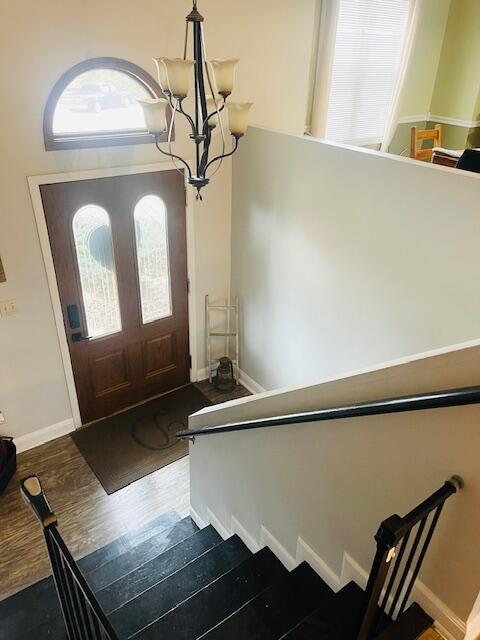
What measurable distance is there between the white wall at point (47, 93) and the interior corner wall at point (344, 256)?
55 cm

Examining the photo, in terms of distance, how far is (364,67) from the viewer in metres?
4.93

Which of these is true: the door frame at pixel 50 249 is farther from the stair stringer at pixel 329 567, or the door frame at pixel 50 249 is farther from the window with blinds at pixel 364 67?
the window with blinds at pixel 364 67

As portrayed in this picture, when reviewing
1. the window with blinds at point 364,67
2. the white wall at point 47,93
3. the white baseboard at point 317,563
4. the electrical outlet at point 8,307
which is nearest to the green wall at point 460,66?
the window with blinds at point 364,67

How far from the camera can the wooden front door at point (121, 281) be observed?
3469mm

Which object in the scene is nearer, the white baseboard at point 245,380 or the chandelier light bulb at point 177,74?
the chandelier light bulb at point 177,74

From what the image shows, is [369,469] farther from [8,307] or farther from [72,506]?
[8,307]

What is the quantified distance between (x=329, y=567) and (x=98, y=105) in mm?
3282

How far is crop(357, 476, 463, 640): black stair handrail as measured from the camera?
1171 millimetres

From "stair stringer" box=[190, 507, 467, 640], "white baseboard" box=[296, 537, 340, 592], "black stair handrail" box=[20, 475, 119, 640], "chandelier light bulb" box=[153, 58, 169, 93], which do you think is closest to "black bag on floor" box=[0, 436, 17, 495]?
"stair stringer" box=[190, 507, 467, 640]

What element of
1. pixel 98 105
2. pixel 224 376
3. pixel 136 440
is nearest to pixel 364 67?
pixel 98 105

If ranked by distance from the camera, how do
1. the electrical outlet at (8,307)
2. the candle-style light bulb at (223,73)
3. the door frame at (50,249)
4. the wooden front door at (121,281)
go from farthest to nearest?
the wooden front door at (121,281) → the electrical outlet at (8,307) → the door frame at (50,249) → the candle-style light bulb at (223,73)

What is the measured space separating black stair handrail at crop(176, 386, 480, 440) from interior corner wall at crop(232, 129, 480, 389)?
135 cm

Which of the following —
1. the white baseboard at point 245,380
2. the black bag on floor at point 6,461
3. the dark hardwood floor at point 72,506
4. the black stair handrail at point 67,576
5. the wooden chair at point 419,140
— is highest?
the wooden chair at point 419,140

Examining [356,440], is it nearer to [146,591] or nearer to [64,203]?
[146,591]
